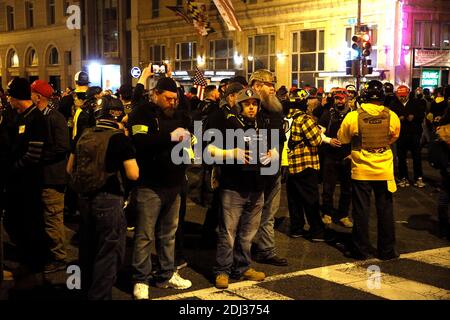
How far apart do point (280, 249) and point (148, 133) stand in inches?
110

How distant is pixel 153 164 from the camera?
5.63m

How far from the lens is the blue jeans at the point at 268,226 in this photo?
22.6 feet

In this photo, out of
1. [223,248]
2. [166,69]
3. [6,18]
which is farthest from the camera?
[6,18]

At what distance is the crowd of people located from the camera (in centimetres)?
509

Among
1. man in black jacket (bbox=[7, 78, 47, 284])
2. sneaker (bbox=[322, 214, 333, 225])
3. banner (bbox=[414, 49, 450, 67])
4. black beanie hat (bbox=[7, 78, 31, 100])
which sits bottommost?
sneaker (bbox=[322, 214, 333, 225])

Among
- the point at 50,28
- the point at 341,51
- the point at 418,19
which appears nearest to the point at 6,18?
the point at 50,28

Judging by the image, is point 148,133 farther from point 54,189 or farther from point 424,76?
point 424,76

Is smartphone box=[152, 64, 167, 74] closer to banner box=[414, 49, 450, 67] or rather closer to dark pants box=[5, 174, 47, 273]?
dark pants box=[5, 174, 47, 273]

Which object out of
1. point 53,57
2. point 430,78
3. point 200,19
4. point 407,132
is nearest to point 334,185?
point 407,132

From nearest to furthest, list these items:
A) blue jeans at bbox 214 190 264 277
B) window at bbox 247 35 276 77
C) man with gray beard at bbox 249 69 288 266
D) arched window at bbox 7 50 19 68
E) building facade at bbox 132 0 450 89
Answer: blue jeans at bbox 214 190 264 277 → man with gray beard at bbox 249 69 288 266 → building facade at bbox 132 0 450 89 → window at bbox 247 35 276 77 → arched window at bbox 7 50 19 68

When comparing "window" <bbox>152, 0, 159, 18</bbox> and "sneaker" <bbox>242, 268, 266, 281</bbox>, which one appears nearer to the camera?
"sneaker" <bbox>242, 268, 266, 281</bbox>

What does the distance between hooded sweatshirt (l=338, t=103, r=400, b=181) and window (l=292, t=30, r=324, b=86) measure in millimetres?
21995

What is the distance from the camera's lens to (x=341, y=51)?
2725 centimetres

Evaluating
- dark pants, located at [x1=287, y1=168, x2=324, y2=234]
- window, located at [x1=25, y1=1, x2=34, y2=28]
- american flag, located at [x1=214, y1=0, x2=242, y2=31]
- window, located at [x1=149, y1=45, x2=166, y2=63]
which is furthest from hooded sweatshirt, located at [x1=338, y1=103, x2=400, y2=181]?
window, located at [x1=25, y1=1, x2=34, y2=28]
